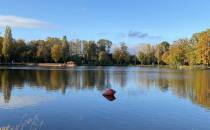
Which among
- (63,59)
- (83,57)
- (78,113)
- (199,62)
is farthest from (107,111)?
(83,57)

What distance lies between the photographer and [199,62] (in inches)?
4879

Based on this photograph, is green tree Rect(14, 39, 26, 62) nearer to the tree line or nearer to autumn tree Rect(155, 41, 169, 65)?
the tree line

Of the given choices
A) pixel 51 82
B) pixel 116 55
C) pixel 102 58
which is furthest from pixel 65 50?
pixel 51 82

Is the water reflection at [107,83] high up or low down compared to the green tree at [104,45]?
down

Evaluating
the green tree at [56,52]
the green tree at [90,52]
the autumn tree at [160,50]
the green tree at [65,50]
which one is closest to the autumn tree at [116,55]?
the green tree at [90,52]

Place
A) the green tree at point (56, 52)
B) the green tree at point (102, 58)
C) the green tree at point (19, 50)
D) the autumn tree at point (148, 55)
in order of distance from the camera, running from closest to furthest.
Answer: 1. the green tree at point (19, 50)
2. the green tree at point (56, 52)
3. the green tree at point (102, 58)
4. the autumn tree at point (148, 55)

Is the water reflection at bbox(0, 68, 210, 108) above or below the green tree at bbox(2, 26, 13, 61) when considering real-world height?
below

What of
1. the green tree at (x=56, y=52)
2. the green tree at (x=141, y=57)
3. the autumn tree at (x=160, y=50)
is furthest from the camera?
the green tree at (x=141, y=57)

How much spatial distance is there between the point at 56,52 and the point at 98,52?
28855 millimetres

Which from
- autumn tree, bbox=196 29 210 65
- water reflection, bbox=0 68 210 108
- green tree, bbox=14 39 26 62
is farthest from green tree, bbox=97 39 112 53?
water reflection, bbox=0 68 210 108

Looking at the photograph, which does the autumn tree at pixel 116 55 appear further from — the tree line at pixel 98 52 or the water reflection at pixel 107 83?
the water reflection at pixel 107 83

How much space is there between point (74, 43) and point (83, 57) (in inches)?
385

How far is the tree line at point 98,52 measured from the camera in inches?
5118

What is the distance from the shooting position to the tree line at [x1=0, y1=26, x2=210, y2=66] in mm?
130000
